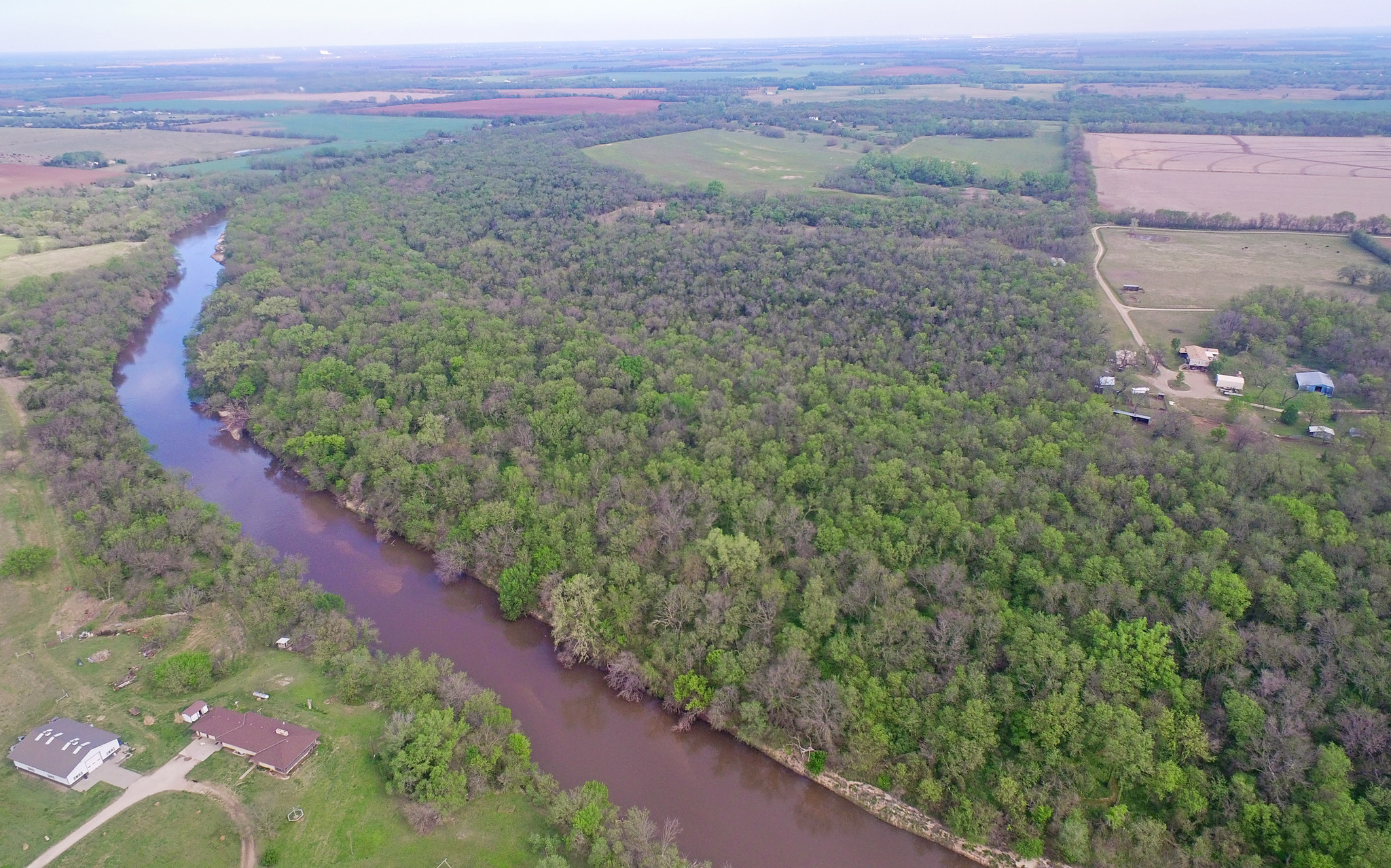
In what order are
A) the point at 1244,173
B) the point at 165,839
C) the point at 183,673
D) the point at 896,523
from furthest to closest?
1. the point at 1244,173
2. the point at 896,523
3. the point at 183,673
4. the point at 165,839

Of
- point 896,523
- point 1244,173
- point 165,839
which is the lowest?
point 165,839

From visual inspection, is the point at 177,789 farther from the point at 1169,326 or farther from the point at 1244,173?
the point at 1244,173

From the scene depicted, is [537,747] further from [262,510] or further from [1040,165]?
[1040,165]

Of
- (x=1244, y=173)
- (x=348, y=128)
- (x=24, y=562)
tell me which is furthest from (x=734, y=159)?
(x=24, y=562)

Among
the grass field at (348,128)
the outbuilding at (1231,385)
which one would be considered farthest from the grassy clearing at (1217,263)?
the grass field at (348,128)

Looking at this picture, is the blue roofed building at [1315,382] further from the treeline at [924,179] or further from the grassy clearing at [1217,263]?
the treeline at [924,179]

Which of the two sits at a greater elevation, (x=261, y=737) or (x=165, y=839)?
(x=261, y=737)

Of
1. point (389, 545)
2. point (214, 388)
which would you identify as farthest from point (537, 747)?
point (214, 388)

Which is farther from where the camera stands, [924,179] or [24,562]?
[924,179]

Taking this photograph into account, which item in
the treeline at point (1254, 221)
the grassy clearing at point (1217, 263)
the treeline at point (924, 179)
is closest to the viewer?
the grassy clearing at point (1217, 263)
